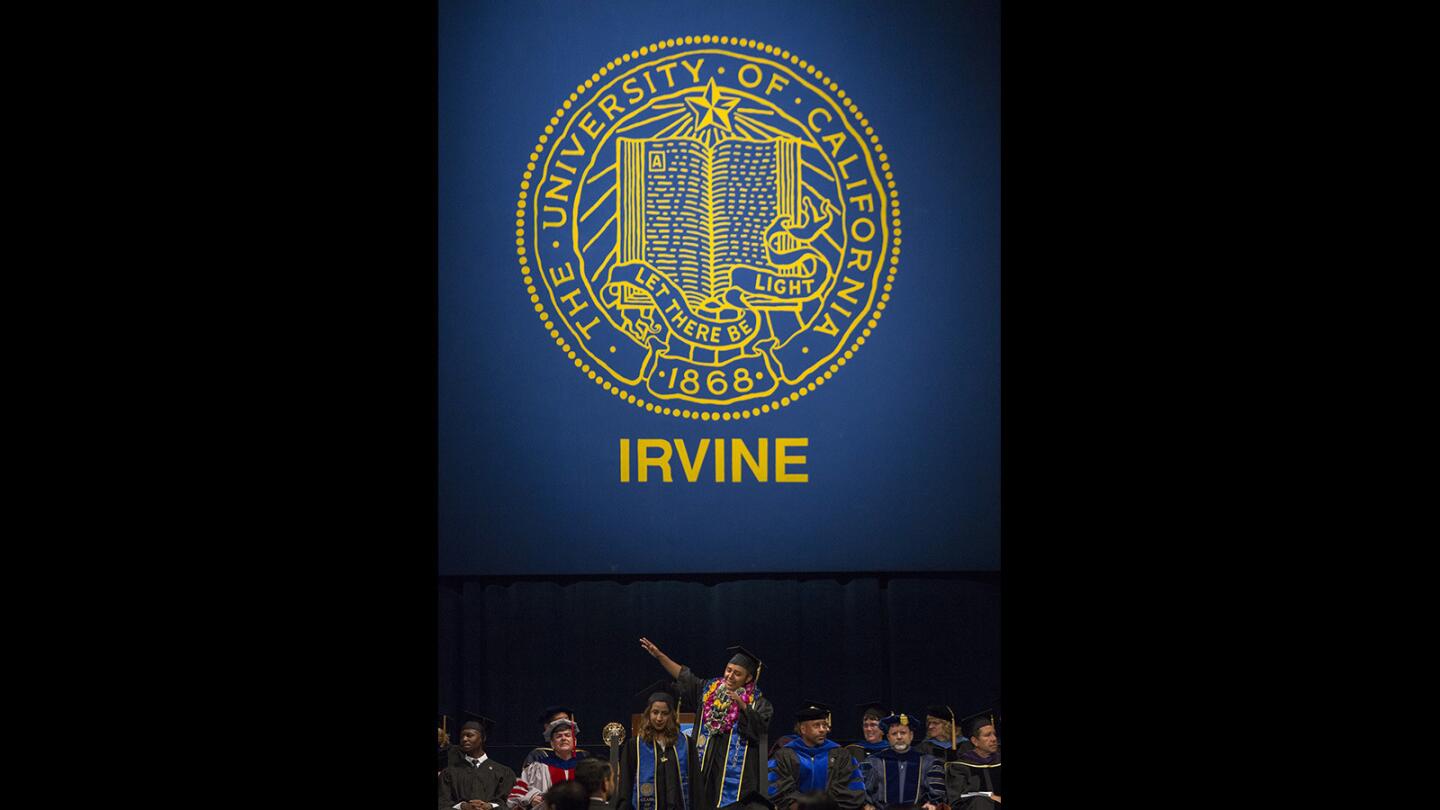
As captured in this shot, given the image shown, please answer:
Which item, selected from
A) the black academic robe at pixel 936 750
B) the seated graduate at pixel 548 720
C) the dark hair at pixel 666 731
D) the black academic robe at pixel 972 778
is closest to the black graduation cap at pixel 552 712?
the seated graduate at pixel 548 720

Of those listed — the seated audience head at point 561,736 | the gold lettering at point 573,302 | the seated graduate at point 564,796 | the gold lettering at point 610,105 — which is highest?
the gold lettering at point 610,105

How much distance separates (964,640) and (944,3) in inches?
77.4

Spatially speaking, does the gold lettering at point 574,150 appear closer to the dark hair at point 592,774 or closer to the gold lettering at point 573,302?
the gold lettering at point 573,302

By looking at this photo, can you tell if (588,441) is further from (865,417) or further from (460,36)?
(460,36)

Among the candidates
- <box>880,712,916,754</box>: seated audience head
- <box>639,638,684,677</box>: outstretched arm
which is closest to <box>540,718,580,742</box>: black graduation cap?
<box>639,638,684,677</box>: outstretched arm

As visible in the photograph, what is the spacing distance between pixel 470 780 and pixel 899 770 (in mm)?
1299

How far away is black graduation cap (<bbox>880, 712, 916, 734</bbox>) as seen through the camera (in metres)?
3.40

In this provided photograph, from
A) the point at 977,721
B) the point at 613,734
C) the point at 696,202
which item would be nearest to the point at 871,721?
the point at 977,721

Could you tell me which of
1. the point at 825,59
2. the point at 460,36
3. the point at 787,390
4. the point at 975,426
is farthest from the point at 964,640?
the point at 460,36

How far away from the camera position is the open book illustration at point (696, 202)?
3410 millimetres

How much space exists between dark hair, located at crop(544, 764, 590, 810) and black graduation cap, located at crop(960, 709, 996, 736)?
1172 mm

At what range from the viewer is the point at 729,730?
341cm

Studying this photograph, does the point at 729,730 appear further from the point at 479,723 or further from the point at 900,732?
the point at 479,723

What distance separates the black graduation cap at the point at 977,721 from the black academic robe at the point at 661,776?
0.83 metres
